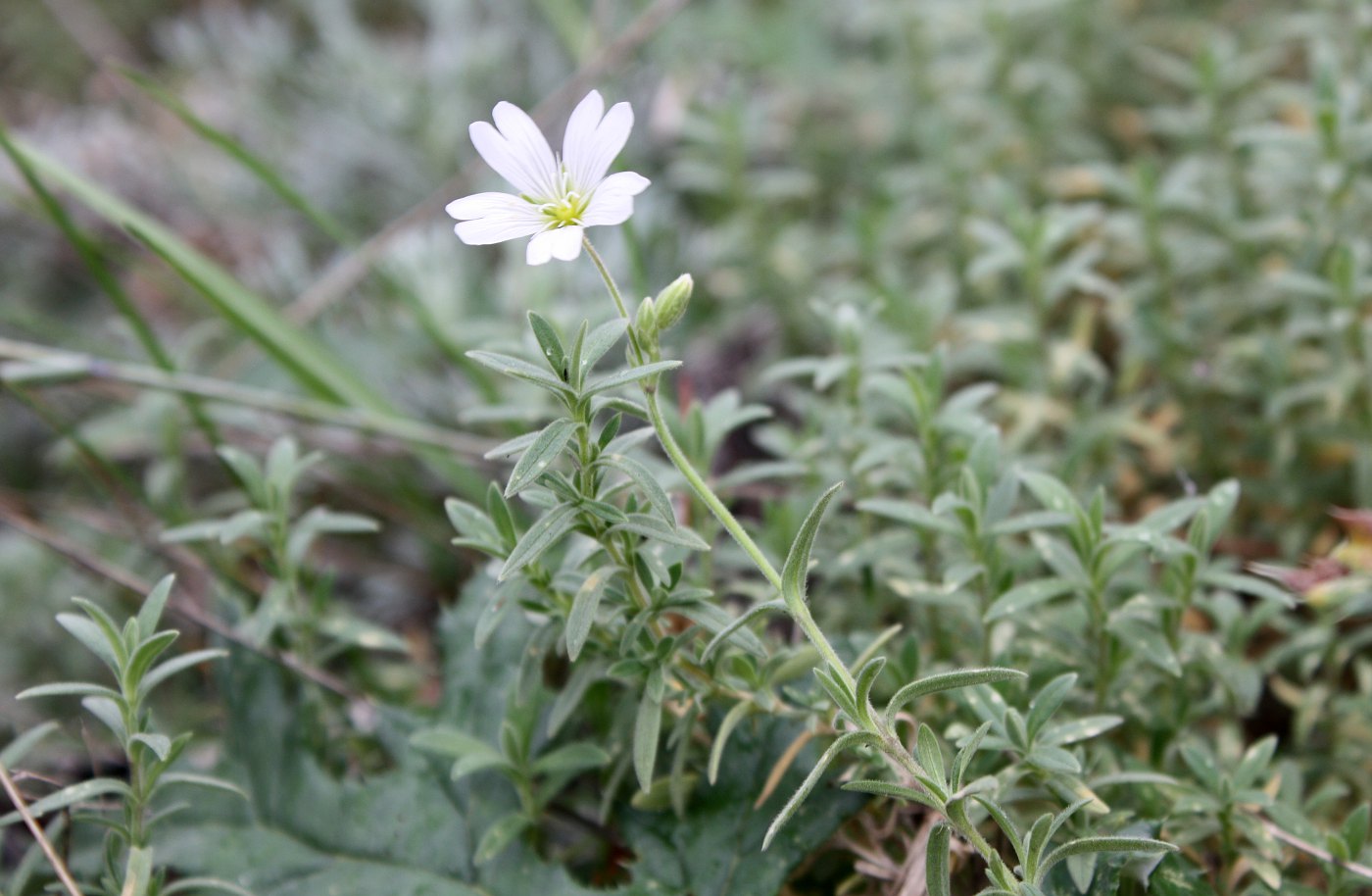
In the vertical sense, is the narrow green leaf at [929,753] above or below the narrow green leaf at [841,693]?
below

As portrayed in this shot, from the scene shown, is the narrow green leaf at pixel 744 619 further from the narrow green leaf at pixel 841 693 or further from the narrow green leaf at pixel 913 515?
the narrow green leaf at pixel 913 515

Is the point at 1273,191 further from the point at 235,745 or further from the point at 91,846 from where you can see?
the point at 91,846

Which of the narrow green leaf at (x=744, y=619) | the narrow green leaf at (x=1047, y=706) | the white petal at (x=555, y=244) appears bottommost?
the narrow green leaf at (x=1047, y=706)

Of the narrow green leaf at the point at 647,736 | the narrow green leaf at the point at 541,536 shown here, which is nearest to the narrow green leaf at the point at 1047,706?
the narrow green leaf at the point at 647,736

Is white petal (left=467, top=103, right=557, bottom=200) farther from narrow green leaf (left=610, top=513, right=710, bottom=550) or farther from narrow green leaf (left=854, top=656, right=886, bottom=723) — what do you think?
narrow green leaf (left=854, top=656, right=886, bottom=723)

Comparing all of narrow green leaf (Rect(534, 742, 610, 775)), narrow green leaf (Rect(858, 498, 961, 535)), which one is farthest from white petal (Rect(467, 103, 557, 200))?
narrow green leaf (Rect(534, 742, 610, 775))

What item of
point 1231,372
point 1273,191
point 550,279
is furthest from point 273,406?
A: point 1273,191
